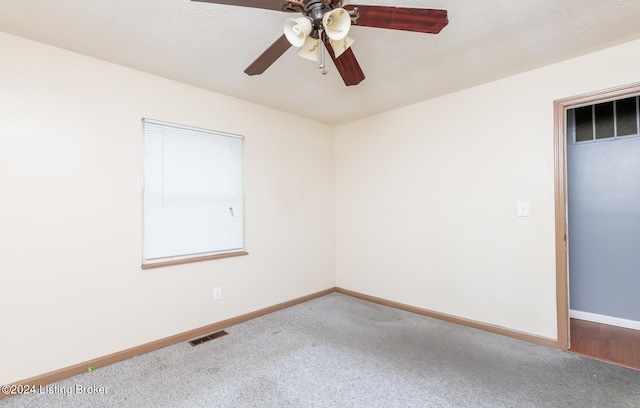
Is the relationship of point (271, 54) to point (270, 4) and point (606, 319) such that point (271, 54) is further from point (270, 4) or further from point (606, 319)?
point (606, 319)

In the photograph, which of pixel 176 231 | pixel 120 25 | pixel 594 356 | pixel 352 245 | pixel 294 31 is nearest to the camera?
pixel 294 31

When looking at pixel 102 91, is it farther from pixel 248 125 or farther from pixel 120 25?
pixel 248 125

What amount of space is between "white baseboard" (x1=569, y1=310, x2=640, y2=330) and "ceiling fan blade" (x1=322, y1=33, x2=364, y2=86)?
3.42 metres

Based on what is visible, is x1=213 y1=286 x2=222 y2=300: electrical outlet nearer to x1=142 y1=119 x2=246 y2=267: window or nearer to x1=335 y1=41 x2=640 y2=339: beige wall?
x1=142 y1=119 x2=246 y2=267: window

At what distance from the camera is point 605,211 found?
9.77 feet

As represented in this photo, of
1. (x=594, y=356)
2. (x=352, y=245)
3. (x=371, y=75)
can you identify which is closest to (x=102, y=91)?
(x=371, y=75)

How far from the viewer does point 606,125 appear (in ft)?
9.70

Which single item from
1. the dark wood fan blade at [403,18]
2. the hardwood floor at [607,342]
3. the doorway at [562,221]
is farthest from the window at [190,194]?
the hardwood floor at [607,342]

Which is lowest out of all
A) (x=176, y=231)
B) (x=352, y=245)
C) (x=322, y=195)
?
(x=352, y=245)

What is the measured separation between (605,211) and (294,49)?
11.1ft

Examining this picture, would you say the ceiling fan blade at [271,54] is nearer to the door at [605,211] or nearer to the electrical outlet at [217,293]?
the electrical outlet at [217,293]

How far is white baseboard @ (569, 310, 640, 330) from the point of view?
283 cm

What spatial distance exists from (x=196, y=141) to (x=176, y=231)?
0.87 meters

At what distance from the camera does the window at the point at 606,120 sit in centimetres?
283
